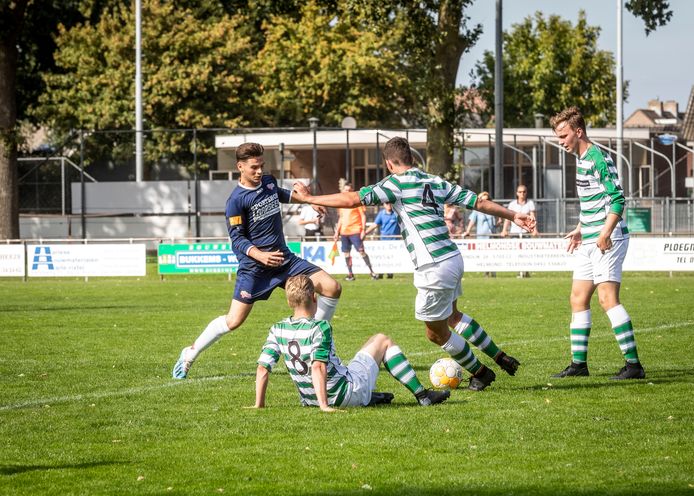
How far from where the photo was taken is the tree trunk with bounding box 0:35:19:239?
34.6m

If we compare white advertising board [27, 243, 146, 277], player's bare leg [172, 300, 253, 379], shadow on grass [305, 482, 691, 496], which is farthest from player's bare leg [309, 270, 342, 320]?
white advertising board [27, 243, 146, 277]

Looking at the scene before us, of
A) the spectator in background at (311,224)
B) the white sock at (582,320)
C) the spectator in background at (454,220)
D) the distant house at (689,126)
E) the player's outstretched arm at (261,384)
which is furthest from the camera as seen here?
the distant house at (689,126)

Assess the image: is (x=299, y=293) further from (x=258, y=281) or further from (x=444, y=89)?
(x=444, y=89)

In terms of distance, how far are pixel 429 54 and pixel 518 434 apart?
2396 centimetres

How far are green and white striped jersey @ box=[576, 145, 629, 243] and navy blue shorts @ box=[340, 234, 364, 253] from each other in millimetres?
15747

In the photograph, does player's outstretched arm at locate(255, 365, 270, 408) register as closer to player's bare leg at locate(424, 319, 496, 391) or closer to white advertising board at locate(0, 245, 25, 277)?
player's bare leg at locate(424, 319, 496, 391)

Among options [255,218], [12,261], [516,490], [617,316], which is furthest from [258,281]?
[12,261]

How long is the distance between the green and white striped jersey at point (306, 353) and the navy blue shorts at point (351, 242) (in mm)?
17126

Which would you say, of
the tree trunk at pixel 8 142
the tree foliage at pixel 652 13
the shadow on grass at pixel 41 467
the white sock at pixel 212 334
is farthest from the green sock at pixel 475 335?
the tree trunk at pixel 8 142

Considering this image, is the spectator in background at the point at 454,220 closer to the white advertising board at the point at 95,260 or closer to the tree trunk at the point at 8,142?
the white advertising board at the point at 95,260

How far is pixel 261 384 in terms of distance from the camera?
862 cm

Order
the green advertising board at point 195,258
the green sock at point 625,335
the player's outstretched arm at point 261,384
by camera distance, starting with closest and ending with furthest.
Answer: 1. the player's outstretched arm at point 261,384
2. the green sock at point 625,335
3. the green advertising board at point 195,258

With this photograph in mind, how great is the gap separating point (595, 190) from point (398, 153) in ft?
6.56

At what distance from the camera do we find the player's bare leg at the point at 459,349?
30.3ft
